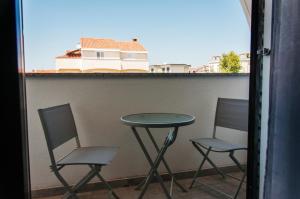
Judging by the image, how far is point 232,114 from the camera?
2.38m

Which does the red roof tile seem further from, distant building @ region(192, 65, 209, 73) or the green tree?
the green tree

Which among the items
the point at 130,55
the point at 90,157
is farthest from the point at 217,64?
the point at 90,157

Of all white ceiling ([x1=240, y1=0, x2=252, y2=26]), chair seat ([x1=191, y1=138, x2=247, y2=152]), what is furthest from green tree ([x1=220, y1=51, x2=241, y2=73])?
chair seat ([x1=191, y1=138, x2=247, y2=152])

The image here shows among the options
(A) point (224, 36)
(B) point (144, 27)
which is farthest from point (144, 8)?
(A) point (224, 36)

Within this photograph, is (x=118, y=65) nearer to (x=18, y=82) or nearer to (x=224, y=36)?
(x=224, y=36)

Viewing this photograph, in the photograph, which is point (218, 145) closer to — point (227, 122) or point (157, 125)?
point (227, 122)

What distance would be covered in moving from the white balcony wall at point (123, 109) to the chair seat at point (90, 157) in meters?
0.31

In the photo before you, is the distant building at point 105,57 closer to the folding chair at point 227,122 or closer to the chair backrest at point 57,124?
the chair backrest at point 57,124

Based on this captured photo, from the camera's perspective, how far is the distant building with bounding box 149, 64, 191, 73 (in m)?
2.55

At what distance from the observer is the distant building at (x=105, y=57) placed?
2.31 meters

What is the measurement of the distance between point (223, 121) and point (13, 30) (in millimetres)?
2125

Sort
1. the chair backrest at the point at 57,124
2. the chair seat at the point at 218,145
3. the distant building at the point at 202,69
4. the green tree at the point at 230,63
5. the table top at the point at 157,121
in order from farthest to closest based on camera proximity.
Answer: the green tree at the point at 230,63, the distant building at the point at 202,69, the chair seat at the point at 218,145, the table top at the point at 157,121, the chair backrest at the point at 57,124

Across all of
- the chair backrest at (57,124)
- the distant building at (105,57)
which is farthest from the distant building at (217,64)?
the chair backrest at (57,124)

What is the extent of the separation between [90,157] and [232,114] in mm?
1434
